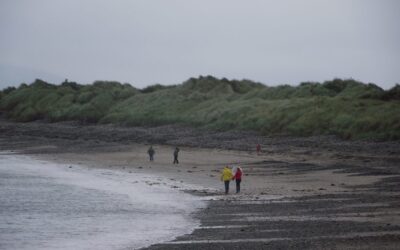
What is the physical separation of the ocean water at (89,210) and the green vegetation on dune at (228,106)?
70.0 ft

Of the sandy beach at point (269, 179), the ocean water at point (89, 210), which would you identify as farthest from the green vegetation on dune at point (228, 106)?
the ocean water at point (89, 210)

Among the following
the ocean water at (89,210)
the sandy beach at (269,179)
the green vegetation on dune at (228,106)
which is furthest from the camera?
the green vegetation on dune at (228,106)

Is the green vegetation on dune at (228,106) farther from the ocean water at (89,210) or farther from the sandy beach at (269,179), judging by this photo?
the ocean water at (89,210)

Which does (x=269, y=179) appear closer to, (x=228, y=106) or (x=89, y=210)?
(x=89, y=210)

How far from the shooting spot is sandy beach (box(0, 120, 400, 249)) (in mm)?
16547

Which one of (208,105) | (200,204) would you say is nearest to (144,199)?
(200,204)

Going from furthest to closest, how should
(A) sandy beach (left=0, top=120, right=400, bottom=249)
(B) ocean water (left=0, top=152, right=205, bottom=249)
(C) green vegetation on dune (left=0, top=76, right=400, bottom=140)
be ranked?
1. (C) green vegetation on dune (left=0, top=76, right=400, bottom=140)
2. (B) ocean water (left=0, top=152, right=205, bottom=249)
3. (A) sandy beach (left=0, top=120, right=400, bottom=249)

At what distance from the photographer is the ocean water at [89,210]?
1731cm

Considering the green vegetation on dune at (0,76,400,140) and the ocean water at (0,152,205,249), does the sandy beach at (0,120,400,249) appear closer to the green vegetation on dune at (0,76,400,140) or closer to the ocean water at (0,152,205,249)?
the ocean water at (0,152,205,249)

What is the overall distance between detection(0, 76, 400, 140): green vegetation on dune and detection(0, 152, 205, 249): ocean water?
21.4 m

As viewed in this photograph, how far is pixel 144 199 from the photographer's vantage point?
25266mm

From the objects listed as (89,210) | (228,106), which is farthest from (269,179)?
(228,106)

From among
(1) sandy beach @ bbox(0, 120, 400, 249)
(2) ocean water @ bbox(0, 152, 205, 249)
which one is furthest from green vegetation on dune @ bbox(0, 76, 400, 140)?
(2) ocean water @ bbox(0, 152, 205, 249)

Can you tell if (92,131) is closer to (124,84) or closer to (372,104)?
(372,104)
